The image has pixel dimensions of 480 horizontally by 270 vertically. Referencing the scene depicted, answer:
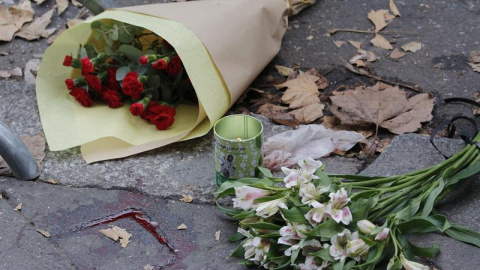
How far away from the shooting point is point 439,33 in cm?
320

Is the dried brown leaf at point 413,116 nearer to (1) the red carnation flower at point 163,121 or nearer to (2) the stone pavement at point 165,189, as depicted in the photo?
(2) the stone pavement at point 165,189

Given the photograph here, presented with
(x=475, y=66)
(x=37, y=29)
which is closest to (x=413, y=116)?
(x=475, y=66)

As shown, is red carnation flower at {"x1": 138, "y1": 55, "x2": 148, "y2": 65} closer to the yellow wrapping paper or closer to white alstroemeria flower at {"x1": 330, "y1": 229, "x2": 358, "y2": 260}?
the yellow wrapping paper

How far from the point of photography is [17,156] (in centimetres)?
233

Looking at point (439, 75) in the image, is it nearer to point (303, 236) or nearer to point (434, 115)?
point (434, 115)

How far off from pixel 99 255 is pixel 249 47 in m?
1.08

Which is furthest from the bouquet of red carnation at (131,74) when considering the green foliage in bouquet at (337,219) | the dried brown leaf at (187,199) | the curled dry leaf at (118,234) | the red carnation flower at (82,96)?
the green foliage in bouquet at (337,219)

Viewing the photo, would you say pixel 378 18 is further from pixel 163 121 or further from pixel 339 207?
pixel 339 207

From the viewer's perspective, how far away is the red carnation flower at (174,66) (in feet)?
8.64

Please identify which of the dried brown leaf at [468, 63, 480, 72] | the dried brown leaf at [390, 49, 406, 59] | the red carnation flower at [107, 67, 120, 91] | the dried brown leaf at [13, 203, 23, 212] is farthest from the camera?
the dried brown leaf at [390, 49, 406, 59]

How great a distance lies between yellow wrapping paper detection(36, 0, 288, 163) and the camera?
2.49 m

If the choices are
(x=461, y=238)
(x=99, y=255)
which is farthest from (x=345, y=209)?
(x=99, y=255)

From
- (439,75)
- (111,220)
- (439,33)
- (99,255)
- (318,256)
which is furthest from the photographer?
(439,33)

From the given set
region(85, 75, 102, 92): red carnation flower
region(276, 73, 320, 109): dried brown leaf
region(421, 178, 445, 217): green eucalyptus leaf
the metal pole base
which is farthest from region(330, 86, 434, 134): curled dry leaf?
the metal pole base
